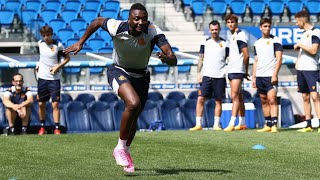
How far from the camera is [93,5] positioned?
2955 centimetres

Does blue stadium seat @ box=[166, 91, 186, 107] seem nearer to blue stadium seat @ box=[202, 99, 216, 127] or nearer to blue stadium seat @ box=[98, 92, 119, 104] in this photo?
blue stadium seat @ box=[202, 99, 216, 127]

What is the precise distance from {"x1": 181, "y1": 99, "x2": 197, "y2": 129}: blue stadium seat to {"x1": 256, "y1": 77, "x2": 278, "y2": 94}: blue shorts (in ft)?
14.4

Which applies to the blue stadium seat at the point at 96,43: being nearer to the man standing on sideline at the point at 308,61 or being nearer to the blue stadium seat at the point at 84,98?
the blue stadium seat at the point at 84,98

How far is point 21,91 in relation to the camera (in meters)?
16.9

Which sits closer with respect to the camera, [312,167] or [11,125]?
[312,167]

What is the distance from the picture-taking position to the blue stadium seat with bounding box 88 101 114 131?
64.7 feet

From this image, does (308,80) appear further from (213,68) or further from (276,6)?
(276,6)

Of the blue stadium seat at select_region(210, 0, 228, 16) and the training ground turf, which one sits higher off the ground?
the blue stadium seat at select_region(210, 0, 228, 16)

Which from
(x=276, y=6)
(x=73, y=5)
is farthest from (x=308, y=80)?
(x=276, y=6)

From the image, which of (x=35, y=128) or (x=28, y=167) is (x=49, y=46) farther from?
(x=28, y=167)

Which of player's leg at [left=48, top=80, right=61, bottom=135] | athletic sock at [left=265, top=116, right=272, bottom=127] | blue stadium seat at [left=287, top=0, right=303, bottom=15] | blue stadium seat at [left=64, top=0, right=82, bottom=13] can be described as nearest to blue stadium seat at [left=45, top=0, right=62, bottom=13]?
blue stadium seat at [left=64, top=0, right=82, bottom=13]

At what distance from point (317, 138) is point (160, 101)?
7182 mm

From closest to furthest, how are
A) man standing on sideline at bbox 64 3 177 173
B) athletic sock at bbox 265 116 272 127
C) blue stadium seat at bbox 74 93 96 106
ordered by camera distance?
man standing on sideline at bbox 64 3 177 173 → athletic sock at bbox 265 116 272 127 → blue stadium seat at bbox 74 93 96 106

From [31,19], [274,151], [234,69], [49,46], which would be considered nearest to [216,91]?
[234,69]
